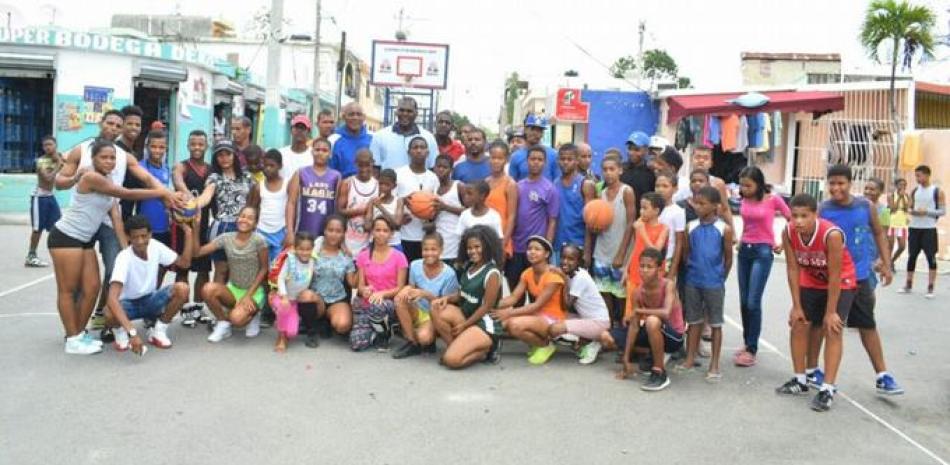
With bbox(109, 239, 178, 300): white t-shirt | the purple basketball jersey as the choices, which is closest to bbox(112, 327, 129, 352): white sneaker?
bbox(109, 239, 178, 300): white t-shirt

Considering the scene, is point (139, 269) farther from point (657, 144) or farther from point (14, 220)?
point (14, 220)

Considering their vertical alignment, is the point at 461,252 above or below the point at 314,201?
below

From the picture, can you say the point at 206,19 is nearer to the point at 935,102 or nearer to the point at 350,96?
the point at 350,96

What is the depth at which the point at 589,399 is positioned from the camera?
18.4 feet

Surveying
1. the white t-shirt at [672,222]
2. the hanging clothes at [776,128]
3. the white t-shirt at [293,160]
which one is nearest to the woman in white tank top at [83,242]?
the white t-shirt at [293,160]

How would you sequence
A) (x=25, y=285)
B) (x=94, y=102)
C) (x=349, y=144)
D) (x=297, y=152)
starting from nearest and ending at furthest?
(x=297, y=152), (x=349, y=144), (x=25, y=285), (x=94, y=102)

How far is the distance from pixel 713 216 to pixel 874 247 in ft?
3.71

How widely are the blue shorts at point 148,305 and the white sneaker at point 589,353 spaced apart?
3197 mm

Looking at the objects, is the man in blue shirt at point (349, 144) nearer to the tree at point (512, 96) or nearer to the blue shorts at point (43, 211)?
the blue shorts at point (43, 211)

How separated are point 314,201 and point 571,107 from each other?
650 inches

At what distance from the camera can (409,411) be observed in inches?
205

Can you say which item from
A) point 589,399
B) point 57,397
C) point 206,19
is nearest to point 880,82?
point 589,399

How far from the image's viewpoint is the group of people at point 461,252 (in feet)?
19.6

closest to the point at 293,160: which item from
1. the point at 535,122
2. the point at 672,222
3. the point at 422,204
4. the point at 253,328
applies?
the point at 422,204
